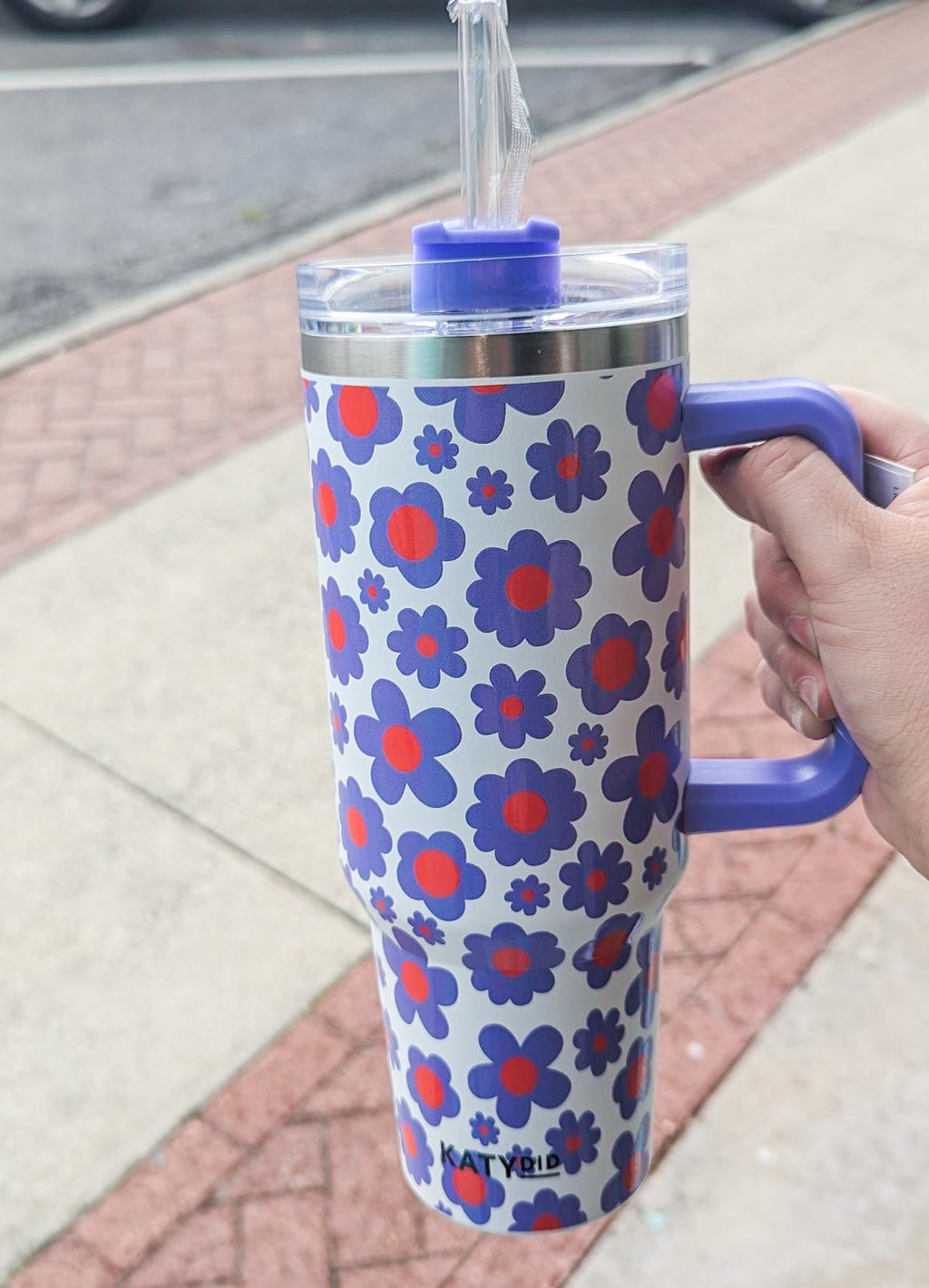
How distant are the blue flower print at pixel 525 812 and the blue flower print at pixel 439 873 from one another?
27 mm

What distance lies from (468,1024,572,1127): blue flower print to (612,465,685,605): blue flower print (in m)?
0.45

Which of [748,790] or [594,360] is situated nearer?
Result: [594,360]

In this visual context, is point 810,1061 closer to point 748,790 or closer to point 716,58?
point 748,790

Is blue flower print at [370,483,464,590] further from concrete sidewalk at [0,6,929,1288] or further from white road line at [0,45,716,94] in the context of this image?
white road line at [0,45,716,94]

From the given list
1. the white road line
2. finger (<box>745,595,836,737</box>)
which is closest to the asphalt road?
the white road line

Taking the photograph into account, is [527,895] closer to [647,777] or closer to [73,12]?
[647,777]

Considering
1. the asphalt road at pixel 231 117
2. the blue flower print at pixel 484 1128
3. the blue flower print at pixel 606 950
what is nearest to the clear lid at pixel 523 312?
the blue flower print at pixel 606 950

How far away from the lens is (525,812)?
110 cm

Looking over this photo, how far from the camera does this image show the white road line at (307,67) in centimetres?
780

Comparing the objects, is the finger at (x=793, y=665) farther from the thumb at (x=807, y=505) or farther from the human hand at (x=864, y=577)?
the thumb at (x=807, y=505)

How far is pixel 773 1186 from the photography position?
1.99m

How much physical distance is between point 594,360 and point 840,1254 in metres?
1.50

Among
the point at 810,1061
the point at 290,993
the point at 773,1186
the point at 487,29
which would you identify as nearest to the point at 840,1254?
the point at 773,1186

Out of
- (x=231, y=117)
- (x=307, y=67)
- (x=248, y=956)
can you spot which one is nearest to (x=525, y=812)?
(x=248, y=956)
